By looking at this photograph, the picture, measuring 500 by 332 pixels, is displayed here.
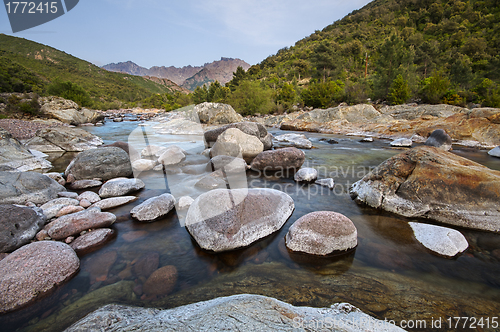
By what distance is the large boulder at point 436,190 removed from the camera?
12.2ft

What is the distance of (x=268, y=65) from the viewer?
83188mm

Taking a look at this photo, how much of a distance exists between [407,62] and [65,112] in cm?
4091

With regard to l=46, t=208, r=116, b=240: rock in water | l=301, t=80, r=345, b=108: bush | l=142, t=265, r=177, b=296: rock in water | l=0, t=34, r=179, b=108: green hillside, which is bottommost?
l=142, t=265, r=177, b=296: rock in water

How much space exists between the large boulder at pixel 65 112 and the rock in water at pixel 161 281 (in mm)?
26922

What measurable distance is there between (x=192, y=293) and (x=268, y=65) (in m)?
91.8

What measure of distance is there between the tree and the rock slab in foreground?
84.7ft

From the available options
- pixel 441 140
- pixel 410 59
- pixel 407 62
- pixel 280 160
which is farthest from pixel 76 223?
pixel 410 59

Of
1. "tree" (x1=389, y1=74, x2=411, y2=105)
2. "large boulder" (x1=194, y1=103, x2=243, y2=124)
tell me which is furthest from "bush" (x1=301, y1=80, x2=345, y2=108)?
"large boulder" (x1=194, y1=103, x2=243, y2=124)

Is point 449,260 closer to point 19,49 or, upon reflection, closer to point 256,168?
point 256,168

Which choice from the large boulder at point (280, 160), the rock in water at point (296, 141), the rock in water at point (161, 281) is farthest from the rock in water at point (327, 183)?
the rock in water at point (296, 141)

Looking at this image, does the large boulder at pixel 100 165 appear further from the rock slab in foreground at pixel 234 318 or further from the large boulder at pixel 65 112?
the large boulder at pixel 65 112

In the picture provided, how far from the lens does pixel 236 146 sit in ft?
27.6

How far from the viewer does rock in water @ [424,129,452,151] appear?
1057 cm

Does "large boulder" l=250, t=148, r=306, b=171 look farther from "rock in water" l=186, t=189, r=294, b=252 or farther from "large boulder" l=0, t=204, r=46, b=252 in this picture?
"large boulder" l=0, t=204, r=46, b=252
